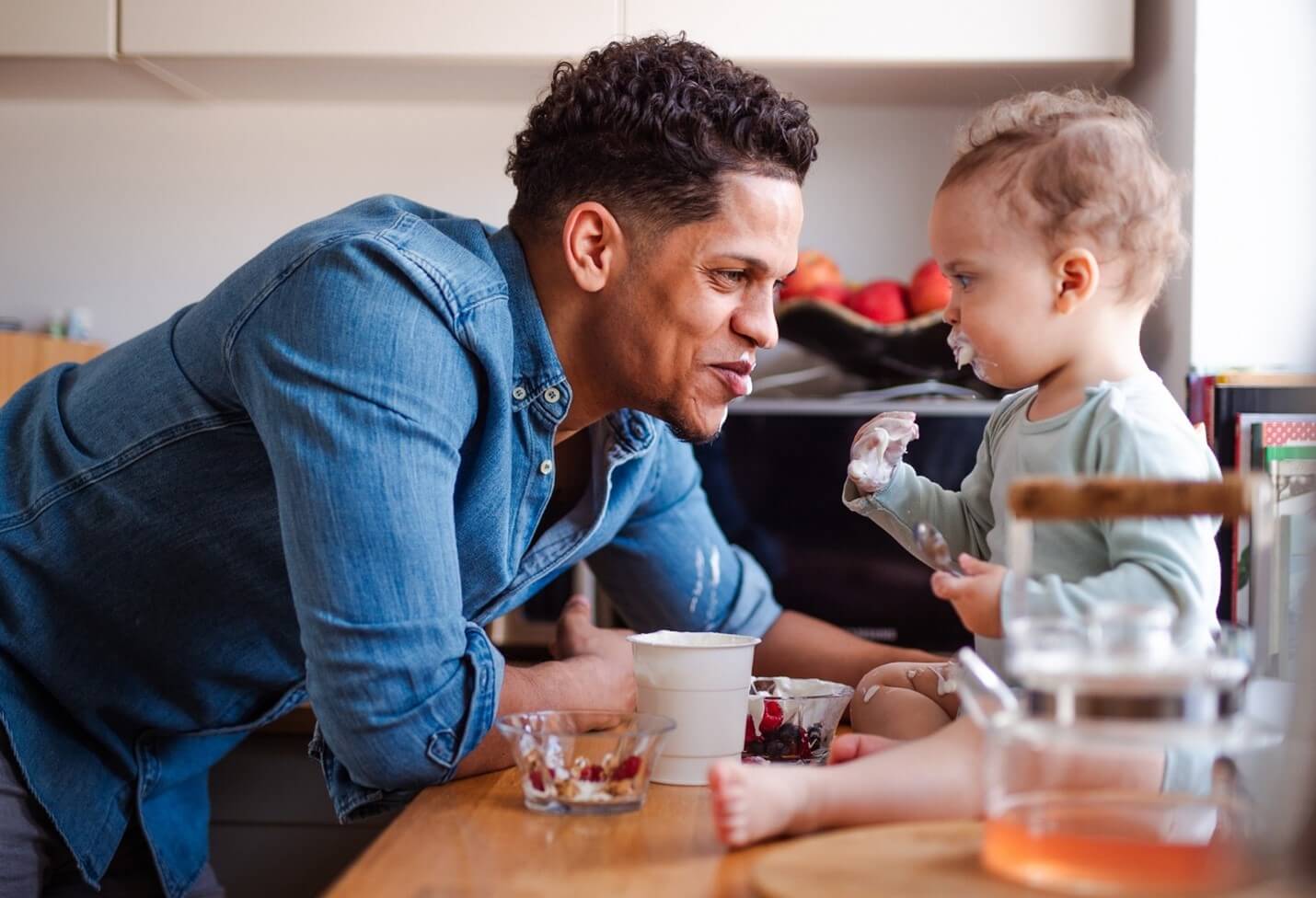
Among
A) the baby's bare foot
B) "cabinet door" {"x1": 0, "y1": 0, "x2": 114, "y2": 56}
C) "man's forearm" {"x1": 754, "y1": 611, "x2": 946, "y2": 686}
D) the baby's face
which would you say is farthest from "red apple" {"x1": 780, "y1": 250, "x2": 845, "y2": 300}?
the baby's bare foot

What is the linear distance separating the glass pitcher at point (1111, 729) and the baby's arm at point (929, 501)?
1.14ft

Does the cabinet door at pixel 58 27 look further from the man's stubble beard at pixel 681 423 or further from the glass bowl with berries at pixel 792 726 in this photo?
the glass bowl with berries at pixel 792 726

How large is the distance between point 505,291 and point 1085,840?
0.67 metres

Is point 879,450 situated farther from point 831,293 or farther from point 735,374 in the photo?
point 831,293

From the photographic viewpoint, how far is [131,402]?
117 cm

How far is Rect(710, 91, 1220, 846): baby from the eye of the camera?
2.25 ft

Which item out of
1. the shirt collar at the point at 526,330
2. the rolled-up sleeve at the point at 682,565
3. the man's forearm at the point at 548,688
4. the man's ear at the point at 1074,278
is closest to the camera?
the man's ear at the point at 1074,278

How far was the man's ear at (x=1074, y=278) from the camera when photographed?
0.86m

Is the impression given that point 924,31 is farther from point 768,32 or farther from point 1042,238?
point 1042,238

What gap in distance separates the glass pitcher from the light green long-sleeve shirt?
0.13ft

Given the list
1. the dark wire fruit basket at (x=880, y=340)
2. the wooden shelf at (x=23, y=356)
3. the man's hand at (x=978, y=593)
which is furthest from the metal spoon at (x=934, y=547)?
the wooden shelf at (x=23, y=356)

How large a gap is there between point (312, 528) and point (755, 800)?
1.21 feet

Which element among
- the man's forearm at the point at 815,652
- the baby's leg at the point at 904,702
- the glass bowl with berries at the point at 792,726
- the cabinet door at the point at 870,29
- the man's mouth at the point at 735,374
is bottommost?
the man's forearm at the point at 815,652

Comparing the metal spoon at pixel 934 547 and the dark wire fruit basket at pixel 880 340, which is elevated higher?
the dark wire fruit basket at pixel 880 340
